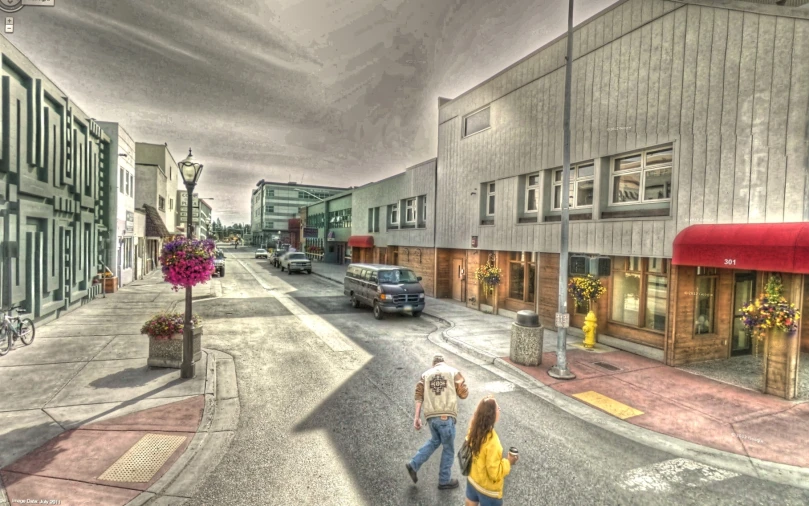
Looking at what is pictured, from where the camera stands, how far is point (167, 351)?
9.42 m

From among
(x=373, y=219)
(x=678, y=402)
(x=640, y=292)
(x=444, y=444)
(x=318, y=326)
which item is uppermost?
(x=373, y=219)

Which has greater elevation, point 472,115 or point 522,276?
point 472,115

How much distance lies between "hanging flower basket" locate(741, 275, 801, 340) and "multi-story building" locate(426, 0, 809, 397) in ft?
0.94

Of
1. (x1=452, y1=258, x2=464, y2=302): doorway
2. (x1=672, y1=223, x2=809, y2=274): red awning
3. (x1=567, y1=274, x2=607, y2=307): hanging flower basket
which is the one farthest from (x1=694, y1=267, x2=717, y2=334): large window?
(x1=452, y1=258, x2=464, y2=302): doorway

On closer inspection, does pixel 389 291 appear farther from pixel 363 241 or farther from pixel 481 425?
pixel 363 241

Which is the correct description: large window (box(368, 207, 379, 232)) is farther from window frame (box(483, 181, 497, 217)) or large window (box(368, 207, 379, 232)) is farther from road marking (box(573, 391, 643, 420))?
road marking (box(573, 391, 643, 420))

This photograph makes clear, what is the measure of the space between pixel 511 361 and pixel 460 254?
1079 cm

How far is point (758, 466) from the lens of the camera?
5.86 m

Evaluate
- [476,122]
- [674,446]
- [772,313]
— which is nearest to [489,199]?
[476,122]

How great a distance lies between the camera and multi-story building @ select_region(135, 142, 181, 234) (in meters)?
35.8

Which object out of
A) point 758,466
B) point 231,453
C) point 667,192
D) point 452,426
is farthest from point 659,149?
point 231,453

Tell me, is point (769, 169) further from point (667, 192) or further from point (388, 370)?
point (388, 370)

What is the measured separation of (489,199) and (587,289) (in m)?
7.31

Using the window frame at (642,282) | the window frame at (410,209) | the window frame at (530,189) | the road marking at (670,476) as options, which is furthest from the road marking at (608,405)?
the window frame at (410,209)
